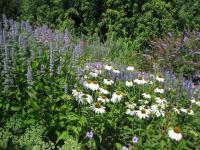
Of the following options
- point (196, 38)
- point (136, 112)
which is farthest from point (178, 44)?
point (136, 112)

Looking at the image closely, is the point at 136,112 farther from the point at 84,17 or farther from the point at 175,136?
the point at 84,17

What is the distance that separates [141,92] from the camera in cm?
469

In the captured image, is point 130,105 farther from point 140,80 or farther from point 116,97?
point 140,80

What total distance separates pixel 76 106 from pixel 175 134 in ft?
4.06

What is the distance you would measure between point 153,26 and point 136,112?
487 cm

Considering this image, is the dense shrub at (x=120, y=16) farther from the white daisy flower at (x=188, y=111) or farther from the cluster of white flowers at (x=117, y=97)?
the white daisy flower at (x=188, y=111)

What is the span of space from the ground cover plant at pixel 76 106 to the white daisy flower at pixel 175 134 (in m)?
0.12

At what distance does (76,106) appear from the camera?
4.37 m

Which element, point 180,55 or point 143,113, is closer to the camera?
point 143,113

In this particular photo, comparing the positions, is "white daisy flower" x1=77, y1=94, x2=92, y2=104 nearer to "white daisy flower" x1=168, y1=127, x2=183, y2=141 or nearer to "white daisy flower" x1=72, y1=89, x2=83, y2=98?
"white daisy flower" x1=72, y1=89, x2=83, y2=98

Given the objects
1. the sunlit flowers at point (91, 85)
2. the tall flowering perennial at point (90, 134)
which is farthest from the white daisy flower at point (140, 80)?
the tall flowering perennial at point (90, 134)

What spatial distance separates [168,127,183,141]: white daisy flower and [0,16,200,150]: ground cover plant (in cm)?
12

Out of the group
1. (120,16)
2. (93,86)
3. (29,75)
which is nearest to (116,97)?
(93,86)

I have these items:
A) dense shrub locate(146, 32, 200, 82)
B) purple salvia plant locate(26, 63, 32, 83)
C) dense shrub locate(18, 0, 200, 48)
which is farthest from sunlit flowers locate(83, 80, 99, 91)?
dense shrub locate(18, 0, 200, 48)
